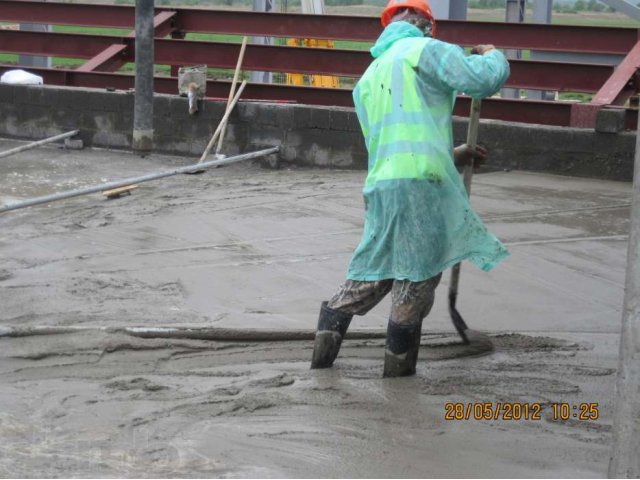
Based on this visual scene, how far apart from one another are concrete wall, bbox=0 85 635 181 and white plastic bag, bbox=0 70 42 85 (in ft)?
0.39

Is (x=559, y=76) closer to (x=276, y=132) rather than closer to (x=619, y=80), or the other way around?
(x=619, y=80)

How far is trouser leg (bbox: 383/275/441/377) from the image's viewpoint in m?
4.60

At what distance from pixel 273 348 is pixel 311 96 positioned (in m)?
7.57

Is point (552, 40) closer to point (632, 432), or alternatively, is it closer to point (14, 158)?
point (14, 158)

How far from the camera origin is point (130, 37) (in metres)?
14.1

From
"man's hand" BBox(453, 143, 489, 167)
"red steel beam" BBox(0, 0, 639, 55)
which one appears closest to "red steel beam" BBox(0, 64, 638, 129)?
"red steel beam" BBox(0, 0, 639, 55)

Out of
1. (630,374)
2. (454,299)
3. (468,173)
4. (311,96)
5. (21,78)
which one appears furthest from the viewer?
(21,78)

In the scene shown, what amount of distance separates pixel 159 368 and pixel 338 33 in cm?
906

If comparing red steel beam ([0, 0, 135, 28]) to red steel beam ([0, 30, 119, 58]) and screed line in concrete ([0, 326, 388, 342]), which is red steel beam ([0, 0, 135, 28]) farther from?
screed line in concrete ([0, 326, 388, 342])

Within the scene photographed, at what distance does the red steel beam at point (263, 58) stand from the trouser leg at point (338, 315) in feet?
24.8

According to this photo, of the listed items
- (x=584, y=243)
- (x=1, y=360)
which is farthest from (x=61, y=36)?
(x=1, y=360)

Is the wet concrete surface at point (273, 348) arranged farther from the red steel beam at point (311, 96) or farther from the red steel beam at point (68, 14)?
the red steel beam at point (68, 14)

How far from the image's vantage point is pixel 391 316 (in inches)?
184

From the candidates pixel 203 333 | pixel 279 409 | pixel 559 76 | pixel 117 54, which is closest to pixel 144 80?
pixel 117 54
